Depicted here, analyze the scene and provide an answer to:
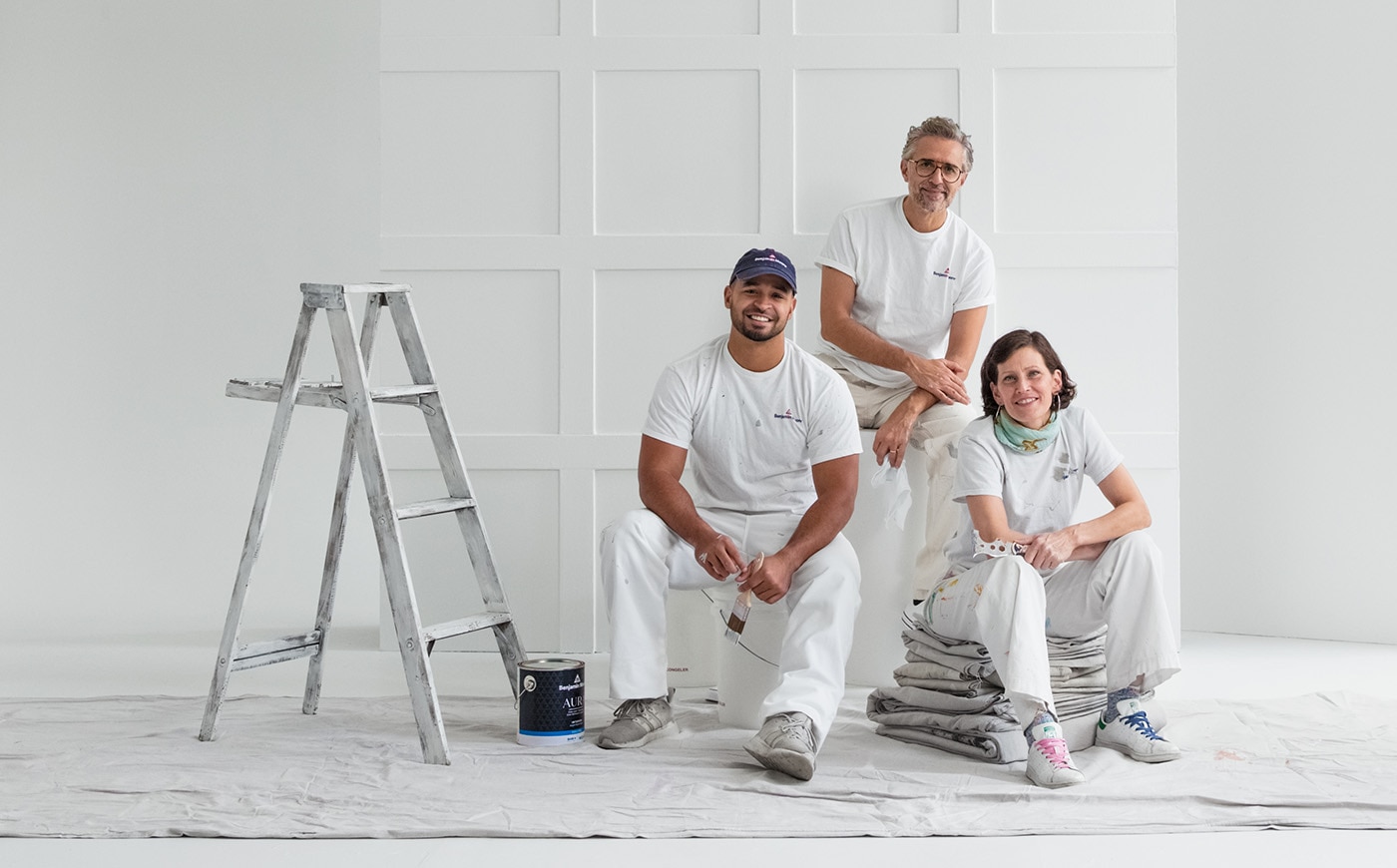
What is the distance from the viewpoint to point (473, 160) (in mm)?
4191

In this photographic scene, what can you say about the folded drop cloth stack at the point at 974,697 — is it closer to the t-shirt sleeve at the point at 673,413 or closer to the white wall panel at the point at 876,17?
the t-shirt sleeve at the point at 673,413

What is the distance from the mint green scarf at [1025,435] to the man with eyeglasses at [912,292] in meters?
0.65

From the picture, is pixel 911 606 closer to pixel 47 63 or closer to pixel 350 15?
pixel 350 15

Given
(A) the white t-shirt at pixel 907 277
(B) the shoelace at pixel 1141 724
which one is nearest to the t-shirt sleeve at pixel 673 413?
(A) the white t-shirt at pixel 907 277

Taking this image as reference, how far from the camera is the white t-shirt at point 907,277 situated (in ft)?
12.3

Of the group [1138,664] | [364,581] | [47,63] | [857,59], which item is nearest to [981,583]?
[1138,664]

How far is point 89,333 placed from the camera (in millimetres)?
5312

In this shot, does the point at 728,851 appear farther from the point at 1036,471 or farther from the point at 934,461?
the point at 934,461

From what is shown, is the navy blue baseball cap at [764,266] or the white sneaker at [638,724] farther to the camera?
the navy blue baseball cap at [764,266]

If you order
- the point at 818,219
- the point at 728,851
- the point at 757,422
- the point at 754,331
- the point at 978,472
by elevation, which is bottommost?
the point at 728,851

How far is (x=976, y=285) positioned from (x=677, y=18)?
1327 millimetres

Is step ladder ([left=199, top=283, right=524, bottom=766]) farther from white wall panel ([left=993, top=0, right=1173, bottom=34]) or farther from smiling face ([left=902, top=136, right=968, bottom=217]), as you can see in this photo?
white wall panel ([left=993, top=0, right=1173, bottom=34])

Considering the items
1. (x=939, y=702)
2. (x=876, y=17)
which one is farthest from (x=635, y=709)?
(x=876, y=17)

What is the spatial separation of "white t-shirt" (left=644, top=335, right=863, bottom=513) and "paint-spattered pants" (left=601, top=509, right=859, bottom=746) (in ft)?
0.31
